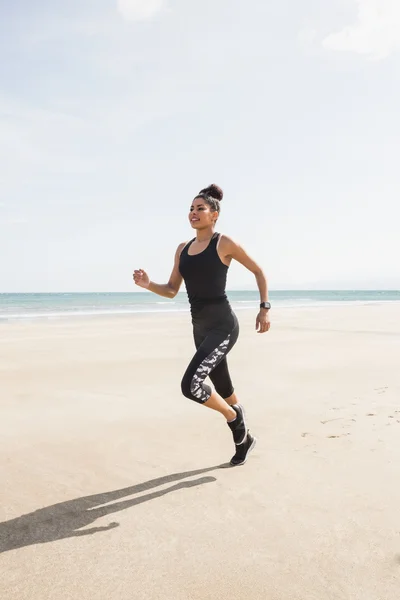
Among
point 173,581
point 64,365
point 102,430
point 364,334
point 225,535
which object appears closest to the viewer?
point 173,581

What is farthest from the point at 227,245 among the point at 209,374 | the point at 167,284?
the point at 209,374

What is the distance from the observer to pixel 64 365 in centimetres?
916

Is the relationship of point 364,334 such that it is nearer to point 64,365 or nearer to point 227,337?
point 64,365

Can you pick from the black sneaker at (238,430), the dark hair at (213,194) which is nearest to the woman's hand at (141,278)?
the dark hair at (213,194)

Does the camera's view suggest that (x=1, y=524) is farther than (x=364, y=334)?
No

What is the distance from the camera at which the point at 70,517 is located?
10.6ft

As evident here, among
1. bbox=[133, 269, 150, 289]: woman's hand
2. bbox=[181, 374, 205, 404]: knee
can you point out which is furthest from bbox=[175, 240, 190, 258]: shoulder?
bbox=[181, 374, 205, 404]: knee

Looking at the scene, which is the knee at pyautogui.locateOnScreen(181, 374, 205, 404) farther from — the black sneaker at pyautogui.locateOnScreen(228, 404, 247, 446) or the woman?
the black sneaker at pyautogui.locateOnScreen(228, 404, 247, 446)

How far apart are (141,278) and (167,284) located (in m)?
0.35

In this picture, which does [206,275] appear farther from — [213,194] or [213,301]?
[213,194]

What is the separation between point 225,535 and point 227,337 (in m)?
1.61

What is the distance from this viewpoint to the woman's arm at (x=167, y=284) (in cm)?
432

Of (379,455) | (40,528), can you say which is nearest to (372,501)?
(379,455)

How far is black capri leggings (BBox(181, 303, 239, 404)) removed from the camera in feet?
12.6
